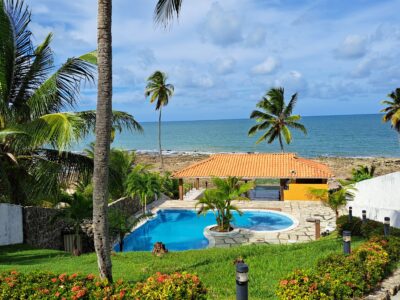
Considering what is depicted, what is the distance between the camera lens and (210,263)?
9.20m

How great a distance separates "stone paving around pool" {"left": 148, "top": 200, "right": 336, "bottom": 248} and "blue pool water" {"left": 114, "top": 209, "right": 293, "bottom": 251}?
600 mm

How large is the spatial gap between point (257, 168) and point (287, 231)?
843cm

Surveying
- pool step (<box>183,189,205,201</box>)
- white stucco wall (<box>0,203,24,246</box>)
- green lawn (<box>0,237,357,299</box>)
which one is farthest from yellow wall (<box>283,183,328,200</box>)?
white stucco wall (<box>0,203,24,246</box>)

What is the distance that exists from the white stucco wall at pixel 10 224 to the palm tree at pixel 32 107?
89cm

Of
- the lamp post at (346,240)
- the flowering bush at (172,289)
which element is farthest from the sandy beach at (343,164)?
the flowering bush at (172,289)

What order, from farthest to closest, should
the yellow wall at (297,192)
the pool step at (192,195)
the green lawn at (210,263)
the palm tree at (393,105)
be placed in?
1. the palm tree at (393,105)
2. the pool step at (192,195)
3. the yellow wall at (297,192)
4. the green lawn at (210,263)

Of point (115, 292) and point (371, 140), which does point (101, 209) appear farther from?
point (371, 140)

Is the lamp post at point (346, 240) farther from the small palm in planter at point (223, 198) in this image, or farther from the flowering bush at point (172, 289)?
the small palm in planter at point (223, 198)

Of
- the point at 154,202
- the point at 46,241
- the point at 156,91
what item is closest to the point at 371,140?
the point at 156,91

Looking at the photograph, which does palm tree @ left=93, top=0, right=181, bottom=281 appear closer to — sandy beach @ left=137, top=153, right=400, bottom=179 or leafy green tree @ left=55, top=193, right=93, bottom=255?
leafy green tree @ left=55, top=193, right=93, bottom=255

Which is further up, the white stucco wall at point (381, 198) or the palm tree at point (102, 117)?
the palm tree at point (102, 117)

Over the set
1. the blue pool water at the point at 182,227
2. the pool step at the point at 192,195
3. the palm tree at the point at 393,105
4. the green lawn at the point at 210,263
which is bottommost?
the blue pool water at the point at 182,227

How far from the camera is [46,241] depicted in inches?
519

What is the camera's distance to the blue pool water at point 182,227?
55.3ft
